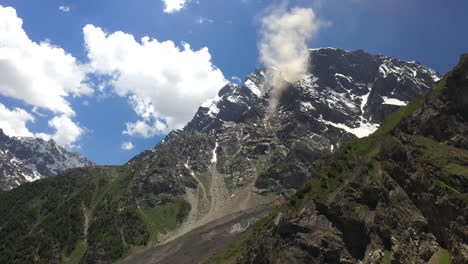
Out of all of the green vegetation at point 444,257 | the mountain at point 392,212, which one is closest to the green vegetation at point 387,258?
the mountain at point 392,212

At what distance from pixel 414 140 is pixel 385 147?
9514 mm

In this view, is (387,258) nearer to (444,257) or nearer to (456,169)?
(444,257)

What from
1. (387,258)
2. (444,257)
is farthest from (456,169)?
(387,258)

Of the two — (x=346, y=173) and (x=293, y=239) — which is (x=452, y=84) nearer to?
(x=346, y=173)

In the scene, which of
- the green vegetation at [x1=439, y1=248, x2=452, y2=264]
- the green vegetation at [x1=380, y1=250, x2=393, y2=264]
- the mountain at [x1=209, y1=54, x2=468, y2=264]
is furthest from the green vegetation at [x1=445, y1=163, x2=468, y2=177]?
the green vegetation at [x1=380, y1=250, x2=393, y2=264]

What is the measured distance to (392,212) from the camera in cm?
8469

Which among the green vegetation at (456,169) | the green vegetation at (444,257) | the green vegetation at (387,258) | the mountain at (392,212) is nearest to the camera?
the green vegetation at (444,257)

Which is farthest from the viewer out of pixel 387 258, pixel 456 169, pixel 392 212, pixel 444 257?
pixel 392 212

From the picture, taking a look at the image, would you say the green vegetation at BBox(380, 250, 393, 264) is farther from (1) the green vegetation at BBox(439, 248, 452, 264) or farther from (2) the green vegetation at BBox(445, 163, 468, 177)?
(2) the green vegetation at BBox(445, 163, 468, 177)

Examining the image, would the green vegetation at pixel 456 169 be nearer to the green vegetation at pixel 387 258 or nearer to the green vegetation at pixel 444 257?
the green vegetation at pixel 444 257

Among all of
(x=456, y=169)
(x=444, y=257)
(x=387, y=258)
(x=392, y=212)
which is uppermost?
(x=456, y=169)

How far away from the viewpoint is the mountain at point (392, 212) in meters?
76.1

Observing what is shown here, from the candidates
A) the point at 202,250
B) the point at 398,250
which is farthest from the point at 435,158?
the point at 202,250

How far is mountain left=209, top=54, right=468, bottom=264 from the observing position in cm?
7612
